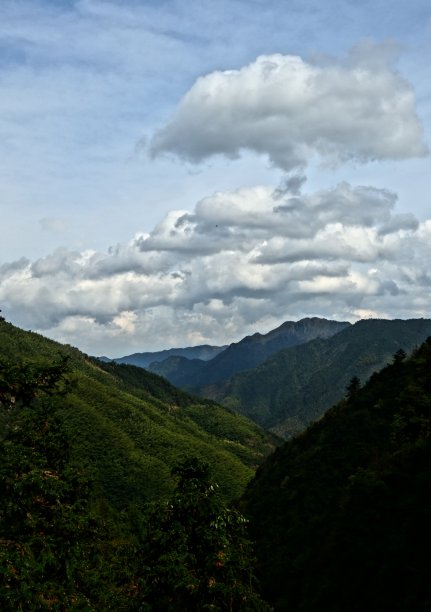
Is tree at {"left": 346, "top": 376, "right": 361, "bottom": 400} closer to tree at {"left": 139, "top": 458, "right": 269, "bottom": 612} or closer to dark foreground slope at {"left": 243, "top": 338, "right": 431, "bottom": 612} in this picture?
dark foreground slope at {"left": 243, "top": 338, "right": 431, "bottom": 612}

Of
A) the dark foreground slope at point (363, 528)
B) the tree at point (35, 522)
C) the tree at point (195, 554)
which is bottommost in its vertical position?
the dark foreground slope at point (363, 528)

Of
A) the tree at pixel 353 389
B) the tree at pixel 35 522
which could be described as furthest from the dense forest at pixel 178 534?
the tree at pixel 353 389

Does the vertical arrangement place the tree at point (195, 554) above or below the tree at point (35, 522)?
below

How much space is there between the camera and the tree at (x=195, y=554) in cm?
2086

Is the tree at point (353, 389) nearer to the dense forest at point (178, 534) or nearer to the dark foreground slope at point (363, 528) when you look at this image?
the dark foreground slope at point (363, 528)

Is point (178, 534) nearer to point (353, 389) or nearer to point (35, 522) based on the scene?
point (35, 522)

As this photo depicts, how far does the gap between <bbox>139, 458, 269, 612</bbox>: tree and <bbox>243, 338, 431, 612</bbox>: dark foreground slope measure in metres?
9.98

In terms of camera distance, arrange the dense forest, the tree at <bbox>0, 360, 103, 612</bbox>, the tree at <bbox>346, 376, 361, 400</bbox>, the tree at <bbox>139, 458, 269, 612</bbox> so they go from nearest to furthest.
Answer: the tree at <bbox>0, 360, 103, 612</bbox>
the dense forest
the tree at <bbox>139, 458, 269, 612</bbox>
the tree at <bbox>346, 376, 361, 400</bbox>

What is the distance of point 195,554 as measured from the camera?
2208 cm

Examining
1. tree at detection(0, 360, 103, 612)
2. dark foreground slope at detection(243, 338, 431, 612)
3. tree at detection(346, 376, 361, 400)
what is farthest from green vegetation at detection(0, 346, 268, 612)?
tree at detection(346, 376, 361, 400)

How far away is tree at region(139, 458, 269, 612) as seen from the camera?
20.9 meters

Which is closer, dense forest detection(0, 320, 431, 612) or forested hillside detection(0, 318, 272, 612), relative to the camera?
forested hillside detection(0, 318, 272, 612)

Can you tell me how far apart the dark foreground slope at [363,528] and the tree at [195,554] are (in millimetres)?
9977

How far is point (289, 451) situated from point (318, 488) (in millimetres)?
49235
